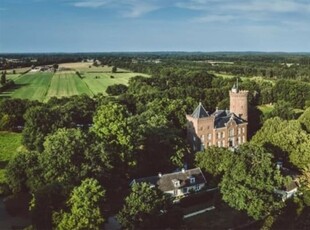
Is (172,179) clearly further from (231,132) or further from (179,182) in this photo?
(231,132)

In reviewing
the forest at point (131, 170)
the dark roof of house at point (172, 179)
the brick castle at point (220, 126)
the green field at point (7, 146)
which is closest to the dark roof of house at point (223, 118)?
the brick castle at point (220, 126)

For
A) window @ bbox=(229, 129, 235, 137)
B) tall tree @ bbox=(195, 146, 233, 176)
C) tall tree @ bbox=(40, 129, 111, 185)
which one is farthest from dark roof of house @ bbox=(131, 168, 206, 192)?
window @ bbox=(229, 129, 235, 137)

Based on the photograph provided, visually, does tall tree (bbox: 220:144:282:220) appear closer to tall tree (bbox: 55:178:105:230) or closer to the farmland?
tall tree (bbox: 55:178:105:230)

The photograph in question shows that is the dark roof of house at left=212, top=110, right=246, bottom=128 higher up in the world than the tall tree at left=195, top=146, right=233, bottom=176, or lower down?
higher up

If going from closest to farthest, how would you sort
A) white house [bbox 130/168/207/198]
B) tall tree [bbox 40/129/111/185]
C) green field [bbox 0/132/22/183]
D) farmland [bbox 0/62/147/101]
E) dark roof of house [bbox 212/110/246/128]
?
tall tree [bbox 40/129/111/185] → white house [bbox 130/168/207/198] → green field [bbox 0/132/22/183] → dark roof of house [bbox 212/110/246/128] → farmland [bbox 0/62/147/101]

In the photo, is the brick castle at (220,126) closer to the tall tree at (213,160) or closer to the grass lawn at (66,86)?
the tall tree at (213,160)

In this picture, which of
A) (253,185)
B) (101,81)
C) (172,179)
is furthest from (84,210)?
(101,81)
